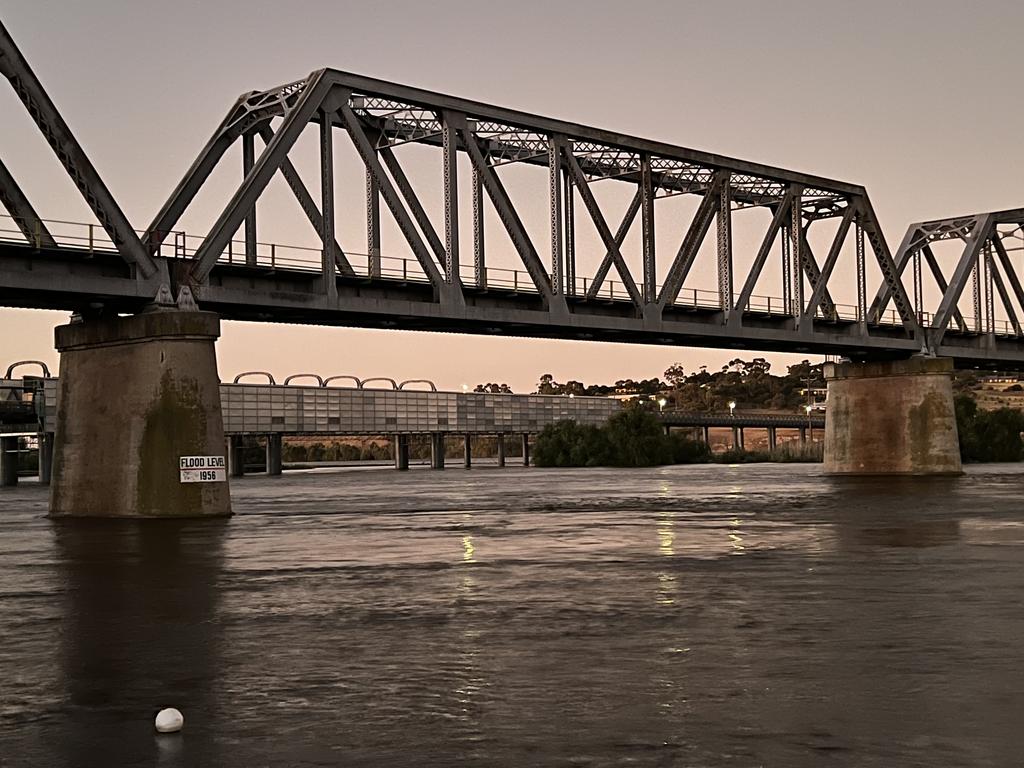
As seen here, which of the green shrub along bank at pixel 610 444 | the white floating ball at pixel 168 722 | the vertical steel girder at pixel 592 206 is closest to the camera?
the white floating ball at pixel 168 722

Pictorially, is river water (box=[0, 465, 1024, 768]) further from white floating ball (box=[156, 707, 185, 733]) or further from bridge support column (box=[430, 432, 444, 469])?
bridge support column (box=[430, 432, 444, 469])

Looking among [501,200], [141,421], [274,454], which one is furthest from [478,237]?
[274,454]

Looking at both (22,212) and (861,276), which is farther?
(861,276)

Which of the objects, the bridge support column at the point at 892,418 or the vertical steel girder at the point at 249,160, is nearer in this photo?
the vertical steel girder at the point at 249,160

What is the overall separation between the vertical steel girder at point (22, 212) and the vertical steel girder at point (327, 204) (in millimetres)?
10979

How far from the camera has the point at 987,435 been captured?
443 feet

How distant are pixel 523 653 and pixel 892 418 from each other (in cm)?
7420

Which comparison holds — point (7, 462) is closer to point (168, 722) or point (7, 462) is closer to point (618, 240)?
point (618, 240)

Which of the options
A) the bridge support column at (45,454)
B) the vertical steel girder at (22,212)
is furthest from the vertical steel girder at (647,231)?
the bridge support column at (45,454)

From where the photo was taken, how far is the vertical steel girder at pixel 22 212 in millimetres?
39969

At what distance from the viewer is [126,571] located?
23.3 meters

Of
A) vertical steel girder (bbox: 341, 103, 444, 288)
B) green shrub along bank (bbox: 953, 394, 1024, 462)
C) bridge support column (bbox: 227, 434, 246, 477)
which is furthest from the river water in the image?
green shrub along bank (bbox: 953, 394, 1024, 462)

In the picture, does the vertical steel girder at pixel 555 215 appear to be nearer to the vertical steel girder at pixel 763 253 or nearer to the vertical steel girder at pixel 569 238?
the vertical steel girder at pixel 569 238

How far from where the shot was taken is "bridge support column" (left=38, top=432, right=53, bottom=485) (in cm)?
10342
